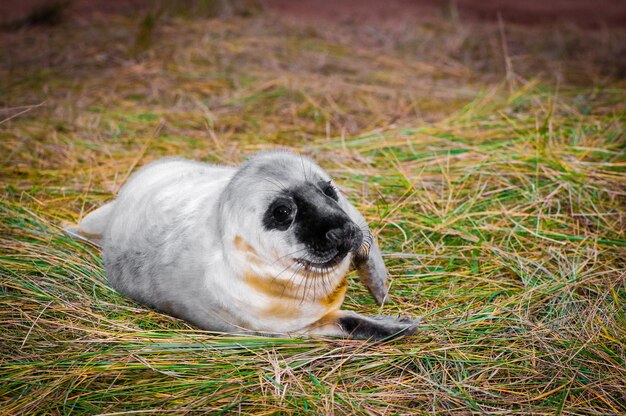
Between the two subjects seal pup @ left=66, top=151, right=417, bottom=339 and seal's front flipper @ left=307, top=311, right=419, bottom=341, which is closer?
seal pup @ left=66, top=151, right=417, bottom=339

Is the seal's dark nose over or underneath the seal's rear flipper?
over

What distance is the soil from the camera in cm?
927

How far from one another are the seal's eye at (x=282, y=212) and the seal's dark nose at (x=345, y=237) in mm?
206

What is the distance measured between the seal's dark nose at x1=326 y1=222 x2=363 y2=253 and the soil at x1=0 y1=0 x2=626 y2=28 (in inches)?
280

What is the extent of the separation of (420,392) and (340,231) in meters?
0.73

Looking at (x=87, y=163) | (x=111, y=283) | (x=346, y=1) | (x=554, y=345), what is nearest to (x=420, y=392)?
(x=554, y=345)

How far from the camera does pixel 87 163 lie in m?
4.94

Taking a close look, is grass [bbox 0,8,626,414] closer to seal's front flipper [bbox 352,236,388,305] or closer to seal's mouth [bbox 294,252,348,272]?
seal's front flipper [bbox 352,236,388,305]

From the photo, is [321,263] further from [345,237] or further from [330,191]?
[330,191]

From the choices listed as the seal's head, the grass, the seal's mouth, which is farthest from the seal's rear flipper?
the seal's mouth

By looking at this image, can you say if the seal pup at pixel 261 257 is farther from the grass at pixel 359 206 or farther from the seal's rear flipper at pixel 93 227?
the seal's rear flipper at pixel 93 227

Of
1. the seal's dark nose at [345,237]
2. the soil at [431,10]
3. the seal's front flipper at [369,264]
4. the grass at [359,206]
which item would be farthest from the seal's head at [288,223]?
the soil at [431,10]

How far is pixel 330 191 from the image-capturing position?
3.10 m

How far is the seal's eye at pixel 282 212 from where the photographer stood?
284 centimetres
